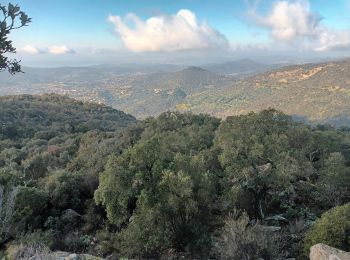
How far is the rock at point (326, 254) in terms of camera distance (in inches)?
462

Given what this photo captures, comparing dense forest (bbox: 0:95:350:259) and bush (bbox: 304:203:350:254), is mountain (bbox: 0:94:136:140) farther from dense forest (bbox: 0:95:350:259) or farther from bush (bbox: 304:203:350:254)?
bush (bbox: 304:203:350:254)

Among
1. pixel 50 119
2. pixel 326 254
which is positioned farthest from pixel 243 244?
pixel 50 119

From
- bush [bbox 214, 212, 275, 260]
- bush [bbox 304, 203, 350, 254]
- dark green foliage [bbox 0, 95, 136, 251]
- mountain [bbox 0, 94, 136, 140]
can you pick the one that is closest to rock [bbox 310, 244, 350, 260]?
bush [bbox 214, 212, 275, 260]

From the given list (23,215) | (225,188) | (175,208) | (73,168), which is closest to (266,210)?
(225,188)

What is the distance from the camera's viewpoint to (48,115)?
94.8 meters

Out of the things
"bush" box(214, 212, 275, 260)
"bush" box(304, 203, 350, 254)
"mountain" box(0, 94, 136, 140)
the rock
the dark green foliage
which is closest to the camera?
the rock

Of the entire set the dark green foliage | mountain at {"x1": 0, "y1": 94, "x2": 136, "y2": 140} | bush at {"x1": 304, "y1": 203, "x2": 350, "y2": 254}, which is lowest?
mountain at {"x1": 0, "y1": 94, "x2": 136, "y2": 140}

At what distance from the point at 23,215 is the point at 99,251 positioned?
16.0ft

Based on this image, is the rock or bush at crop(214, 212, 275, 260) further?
bush at crop(214, 212, 275, 260)

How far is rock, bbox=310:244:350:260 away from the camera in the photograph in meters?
11.7

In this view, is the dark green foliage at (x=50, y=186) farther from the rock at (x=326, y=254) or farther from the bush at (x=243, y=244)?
the rock at (x=326, y=254)

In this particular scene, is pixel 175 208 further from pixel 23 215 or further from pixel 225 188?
pixel 23 215

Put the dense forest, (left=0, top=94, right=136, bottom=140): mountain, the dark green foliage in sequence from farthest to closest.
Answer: (left=0, top=94, right=136, bottom=140): mountain, the dark green foliage, the dense forest

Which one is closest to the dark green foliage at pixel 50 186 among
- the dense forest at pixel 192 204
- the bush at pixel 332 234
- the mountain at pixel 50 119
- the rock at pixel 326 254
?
the dense forest at pixel 192 204
